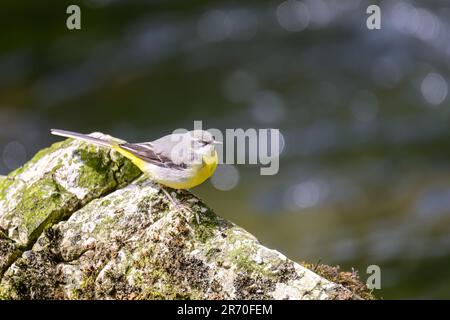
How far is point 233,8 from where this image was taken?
64.1 ft

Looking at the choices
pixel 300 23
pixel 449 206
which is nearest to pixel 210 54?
pixel 300 23

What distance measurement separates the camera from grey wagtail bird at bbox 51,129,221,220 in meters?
6.53

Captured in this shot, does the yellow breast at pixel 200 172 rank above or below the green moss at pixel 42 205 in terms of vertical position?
above

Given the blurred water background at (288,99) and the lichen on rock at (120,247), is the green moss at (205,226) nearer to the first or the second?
the lichen on rock at (120,247)

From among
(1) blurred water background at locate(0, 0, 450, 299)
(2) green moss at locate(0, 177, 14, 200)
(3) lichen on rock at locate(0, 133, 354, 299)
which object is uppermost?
(1) blurred water background at locate(0, 0, 450, 299)

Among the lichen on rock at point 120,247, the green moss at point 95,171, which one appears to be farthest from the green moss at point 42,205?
the green moss at point 95,171

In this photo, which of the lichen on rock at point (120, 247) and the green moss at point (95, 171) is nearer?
the lichen on rock at point (120, 247)

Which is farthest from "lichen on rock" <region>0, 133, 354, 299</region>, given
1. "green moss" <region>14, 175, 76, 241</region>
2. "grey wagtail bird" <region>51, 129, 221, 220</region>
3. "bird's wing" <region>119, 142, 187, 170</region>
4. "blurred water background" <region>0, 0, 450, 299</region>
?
"blurred water background" <region>0, 0, 450, 299</region>

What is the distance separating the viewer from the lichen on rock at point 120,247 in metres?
5.46

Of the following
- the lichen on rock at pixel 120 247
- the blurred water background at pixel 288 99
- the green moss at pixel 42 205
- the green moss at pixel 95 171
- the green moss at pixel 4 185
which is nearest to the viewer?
the lichen on rock at pixel 120 247

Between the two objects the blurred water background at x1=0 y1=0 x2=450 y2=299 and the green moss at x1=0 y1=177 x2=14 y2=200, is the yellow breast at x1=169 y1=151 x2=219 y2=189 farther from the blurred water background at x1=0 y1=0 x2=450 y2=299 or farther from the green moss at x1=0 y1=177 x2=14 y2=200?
the blurred water background at x1=0 y1=0 x2=450 y2=299

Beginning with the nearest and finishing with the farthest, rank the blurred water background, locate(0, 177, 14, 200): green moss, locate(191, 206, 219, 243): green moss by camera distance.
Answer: locate(191, 206, 219, 243): green moss → locate(0, 177, 14, 200): green moss → the blurred water background

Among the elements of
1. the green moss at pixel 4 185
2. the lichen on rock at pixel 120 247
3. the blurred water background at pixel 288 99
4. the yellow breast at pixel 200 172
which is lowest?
the lichen on rock at pixel 120 247

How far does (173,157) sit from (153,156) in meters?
0.23
